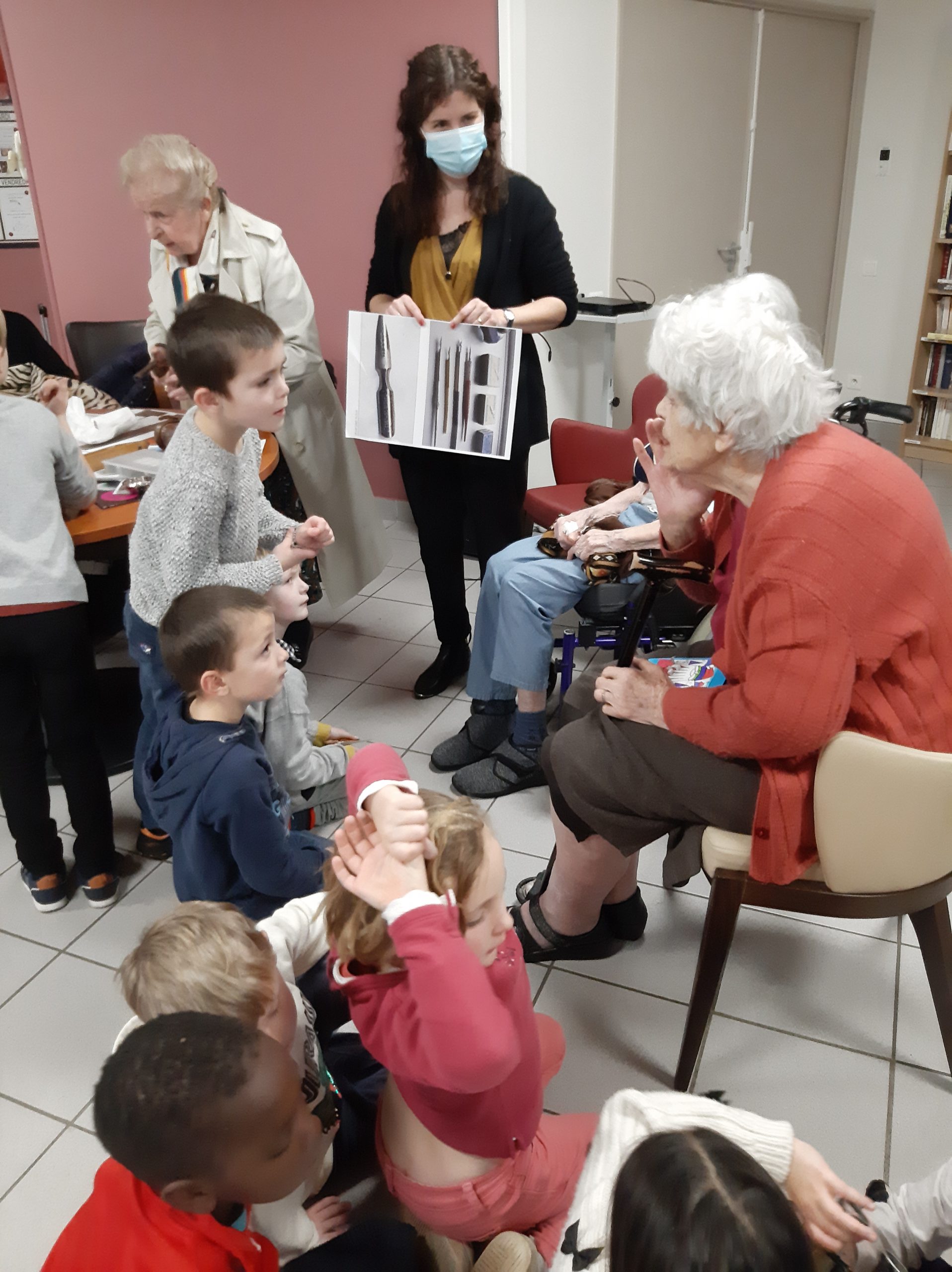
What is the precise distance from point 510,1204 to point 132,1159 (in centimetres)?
56

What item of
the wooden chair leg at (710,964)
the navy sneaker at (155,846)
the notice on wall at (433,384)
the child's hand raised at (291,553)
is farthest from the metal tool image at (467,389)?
the wooden chair leg at (710,964)

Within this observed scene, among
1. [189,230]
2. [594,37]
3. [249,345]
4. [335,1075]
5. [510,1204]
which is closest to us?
[510,1204]

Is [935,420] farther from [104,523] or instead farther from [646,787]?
[104,523]

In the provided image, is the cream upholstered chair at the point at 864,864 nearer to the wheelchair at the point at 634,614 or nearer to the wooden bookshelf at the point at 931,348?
the wheelchair at the point at 634,614

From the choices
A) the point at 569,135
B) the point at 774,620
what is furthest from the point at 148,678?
the point at 569,135

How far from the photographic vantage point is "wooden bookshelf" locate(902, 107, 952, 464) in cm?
500

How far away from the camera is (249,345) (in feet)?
6.06

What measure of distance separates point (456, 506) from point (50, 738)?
4.48 feet

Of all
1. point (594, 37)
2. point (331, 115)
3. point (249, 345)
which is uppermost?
point (594, 37)

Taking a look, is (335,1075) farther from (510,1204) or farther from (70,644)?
(70,644)

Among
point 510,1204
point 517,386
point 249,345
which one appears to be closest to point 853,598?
point 510,1204

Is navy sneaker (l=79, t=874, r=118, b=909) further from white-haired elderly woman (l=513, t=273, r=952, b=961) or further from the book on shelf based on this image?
the book on shelf

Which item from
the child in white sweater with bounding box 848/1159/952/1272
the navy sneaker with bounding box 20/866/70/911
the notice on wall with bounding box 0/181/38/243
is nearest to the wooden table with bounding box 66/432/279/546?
the navy sneaker with bounding box 20/866/70/911

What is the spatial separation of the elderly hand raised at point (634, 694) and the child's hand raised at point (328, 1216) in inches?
34.6
